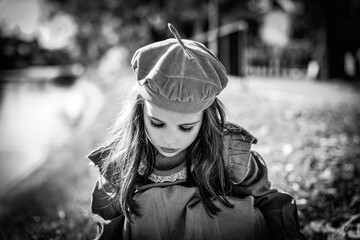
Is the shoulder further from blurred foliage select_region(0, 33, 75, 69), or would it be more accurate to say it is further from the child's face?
blurred foliage select_region(0, 33, 75, 69)

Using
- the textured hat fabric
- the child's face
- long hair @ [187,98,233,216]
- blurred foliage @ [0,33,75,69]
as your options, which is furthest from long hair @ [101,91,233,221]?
blurred foliage @ [0,33,75,69]

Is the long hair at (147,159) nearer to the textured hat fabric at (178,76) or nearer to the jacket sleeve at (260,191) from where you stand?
the jacket sleeve at (260,191)

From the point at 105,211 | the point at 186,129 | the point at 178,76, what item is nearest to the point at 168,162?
the point at 186,129

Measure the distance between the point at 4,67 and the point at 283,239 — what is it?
126ft

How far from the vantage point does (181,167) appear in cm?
218

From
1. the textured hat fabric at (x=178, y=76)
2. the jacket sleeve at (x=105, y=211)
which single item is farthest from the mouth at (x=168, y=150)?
the jacket sleeve at (x=105, y=211)

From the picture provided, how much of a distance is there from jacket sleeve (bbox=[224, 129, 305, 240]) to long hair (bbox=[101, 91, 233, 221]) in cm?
6

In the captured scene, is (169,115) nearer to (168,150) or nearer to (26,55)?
(168,150)

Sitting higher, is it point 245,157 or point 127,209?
point 245,157

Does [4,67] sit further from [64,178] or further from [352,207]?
[352,207]

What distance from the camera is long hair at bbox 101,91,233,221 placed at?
2092mm

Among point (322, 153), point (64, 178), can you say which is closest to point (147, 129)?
point (322, 153)

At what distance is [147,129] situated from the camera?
2.05m

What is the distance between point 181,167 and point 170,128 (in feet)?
1.08
